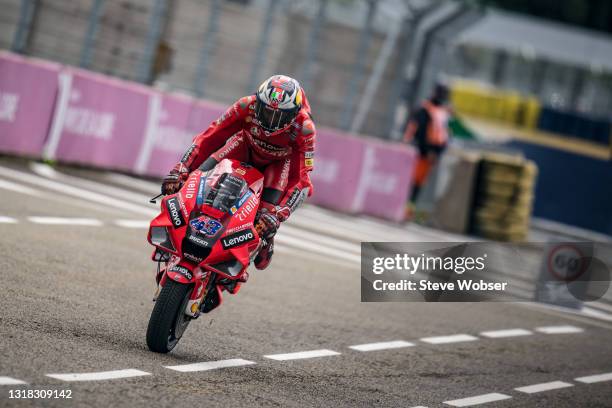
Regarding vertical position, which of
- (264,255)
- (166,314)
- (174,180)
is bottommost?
(166,314)

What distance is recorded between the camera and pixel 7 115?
54.4ft

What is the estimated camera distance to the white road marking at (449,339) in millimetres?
11242

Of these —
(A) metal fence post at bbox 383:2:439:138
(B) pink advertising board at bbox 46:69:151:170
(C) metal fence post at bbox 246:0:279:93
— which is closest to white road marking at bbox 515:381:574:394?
(B) pink advertising board at bbox 46:69:151:170

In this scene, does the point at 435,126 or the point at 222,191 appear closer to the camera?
the point at 222,191

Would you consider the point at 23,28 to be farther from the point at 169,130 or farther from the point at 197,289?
the point at 197,289

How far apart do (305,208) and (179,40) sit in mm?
3455

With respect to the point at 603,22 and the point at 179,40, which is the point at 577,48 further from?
the point at 179,40

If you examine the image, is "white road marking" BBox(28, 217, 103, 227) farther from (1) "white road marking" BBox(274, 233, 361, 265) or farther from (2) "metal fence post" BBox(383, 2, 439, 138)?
(2) "metal fence post" BBox(383, 2, 439, 138)

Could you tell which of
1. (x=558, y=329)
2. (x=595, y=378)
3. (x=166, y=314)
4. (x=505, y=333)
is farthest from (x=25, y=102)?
(x=166, y=314)

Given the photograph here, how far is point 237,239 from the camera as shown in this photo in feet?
26.7

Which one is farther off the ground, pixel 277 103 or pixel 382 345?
pixel 277 103

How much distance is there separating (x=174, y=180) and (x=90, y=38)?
10889 millimetres

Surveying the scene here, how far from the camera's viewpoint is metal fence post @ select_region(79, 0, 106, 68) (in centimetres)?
1886
